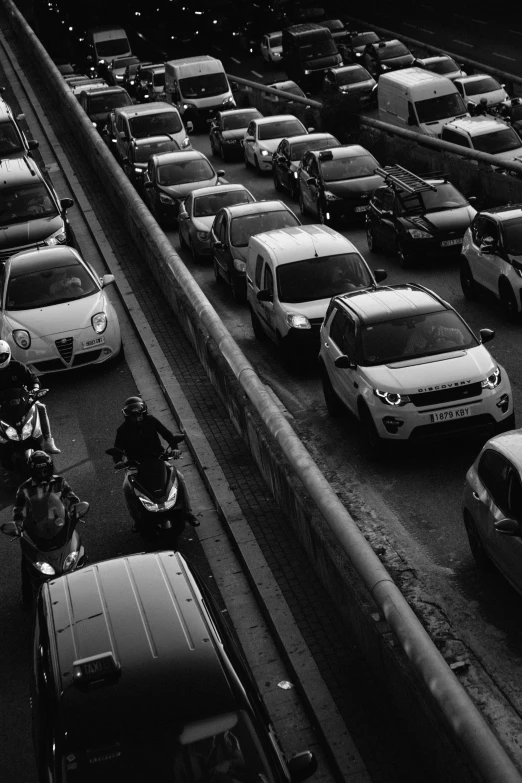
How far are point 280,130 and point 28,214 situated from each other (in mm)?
13110

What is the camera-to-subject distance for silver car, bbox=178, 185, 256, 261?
2519cm

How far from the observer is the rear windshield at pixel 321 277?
58.6ft

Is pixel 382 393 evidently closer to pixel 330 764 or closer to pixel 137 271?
pixel 330 764

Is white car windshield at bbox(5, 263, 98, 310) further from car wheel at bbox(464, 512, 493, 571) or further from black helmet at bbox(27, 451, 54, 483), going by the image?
car wheel at bbox(464, 512, 493, 571)

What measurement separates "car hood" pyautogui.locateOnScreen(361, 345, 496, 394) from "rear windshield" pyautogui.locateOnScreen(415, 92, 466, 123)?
871 inches

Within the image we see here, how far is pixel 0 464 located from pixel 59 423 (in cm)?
157

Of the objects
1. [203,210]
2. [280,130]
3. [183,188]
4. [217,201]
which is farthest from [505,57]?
[203,210]

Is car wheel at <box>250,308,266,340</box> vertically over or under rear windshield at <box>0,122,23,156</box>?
over

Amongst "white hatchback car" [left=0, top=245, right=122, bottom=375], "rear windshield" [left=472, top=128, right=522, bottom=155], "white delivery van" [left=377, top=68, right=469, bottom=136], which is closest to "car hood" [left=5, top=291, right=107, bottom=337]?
"white hatchback car" [left=0, top=245, right=122, bottom=375]

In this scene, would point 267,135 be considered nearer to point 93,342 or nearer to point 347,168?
point 347,168

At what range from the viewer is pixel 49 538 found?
10305mm

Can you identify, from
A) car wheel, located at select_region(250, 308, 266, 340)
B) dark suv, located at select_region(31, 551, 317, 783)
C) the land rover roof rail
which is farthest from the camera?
the land rover roof rail

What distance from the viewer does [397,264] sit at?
23.8 meters

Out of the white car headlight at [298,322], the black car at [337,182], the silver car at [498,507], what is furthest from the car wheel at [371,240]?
the silver car at [498,507]
